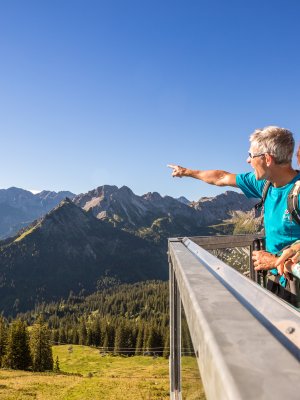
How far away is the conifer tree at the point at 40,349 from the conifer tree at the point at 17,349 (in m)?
4.75

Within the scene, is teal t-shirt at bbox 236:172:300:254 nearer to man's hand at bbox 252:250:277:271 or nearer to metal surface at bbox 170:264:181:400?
man's hand at bbox 252:250:277:271

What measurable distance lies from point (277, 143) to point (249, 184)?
138cm

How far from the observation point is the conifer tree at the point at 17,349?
81750mm

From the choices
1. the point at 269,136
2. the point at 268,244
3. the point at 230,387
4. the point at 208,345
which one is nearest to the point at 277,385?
the point at 230,387

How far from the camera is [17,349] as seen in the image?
269 feet

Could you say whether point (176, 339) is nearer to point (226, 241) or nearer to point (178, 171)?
point (226, 241)

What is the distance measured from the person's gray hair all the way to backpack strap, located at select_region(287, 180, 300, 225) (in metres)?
0.46

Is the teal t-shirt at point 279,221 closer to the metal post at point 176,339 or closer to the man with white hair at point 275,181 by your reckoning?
the man with white hair at point 275,181

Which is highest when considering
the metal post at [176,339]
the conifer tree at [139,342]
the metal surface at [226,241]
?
the metal surface at [226,241]

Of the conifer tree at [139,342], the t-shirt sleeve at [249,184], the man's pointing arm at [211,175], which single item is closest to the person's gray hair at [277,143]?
Result: the t-shirt sleeve at [249,184]

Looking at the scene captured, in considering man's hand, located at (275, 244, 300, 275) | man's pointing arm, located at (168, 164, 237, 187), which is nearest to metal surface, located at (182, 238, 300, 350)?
man's hand, located at (275, 244, 300, 275)

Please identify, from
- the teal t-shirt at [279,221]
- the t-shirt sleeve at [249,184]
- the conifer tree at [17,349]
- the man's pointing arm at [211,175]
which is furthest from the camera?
the conifer tree at [17,349]

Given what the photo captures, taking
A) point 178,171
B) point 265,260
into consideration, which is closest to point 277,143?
point 265,260

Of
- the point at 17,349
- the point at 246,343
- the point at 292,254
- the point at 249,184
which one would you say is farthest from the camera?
the point at 17,349
